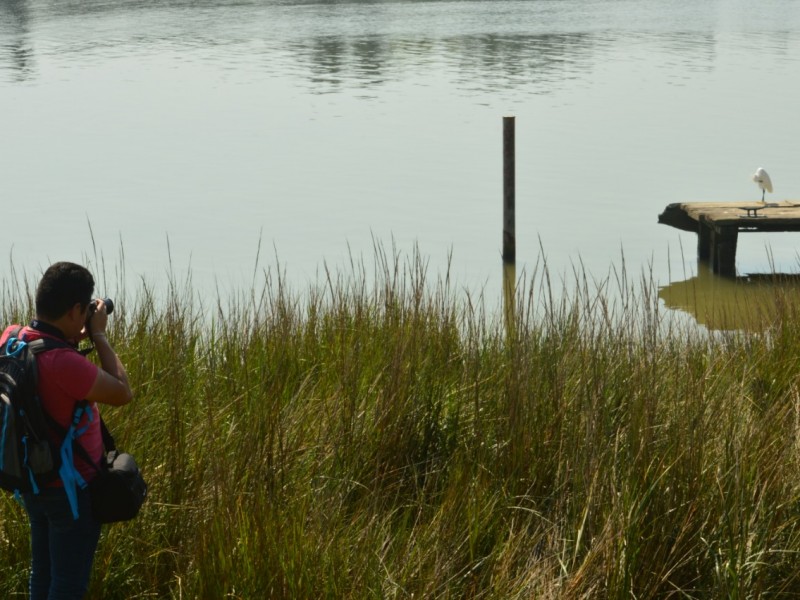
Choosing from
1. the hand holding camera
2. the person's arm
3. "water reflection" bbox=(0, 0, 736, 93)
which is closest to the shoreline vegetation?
the person's arm

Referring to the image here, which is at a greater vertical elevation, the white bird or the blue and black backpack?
the blue and black backpack

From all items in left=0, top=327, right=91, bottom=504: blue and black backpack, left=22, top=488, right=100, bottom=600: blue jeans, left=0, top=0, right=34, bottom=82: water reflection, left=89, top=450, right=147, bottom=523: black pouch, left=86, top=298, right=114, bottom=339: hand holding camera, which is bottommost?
left=0, top=0, right=34, bottom=82: water reflection

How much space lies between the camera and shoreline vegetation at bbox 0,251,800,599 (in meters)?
4.14

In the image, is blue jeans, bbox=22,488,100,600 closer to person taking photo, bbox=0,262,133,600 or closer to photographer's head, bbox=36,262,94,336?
person taking photo, bbox=0,262,133,600

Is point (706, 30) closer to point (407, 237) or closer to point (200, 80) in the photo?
point (200, 80)

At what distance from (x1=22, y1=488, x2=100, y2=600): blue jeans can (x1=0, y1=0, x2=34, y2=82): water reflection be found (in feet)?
116

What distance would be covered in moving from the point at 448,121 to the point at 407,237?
36.6ft

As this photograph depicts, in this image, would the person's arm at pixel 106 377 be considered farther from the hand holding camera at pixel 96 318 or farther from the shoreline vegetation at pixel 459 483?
the shoreline vegetation at pixel 459 483

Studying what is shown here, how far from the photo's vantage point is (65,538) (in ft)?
12.0

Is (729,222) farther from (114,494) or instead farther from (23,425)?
(23,425)

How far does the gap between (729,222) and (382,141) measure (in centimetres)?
1282

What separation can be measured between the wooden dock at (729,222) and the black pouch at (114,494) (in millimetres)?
11857

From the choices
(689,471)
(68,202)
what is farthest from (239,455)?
(68,202)

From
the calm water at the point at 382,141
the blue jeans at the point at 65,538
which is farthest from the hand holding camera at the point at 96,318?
the calm water at the point at 382,141
